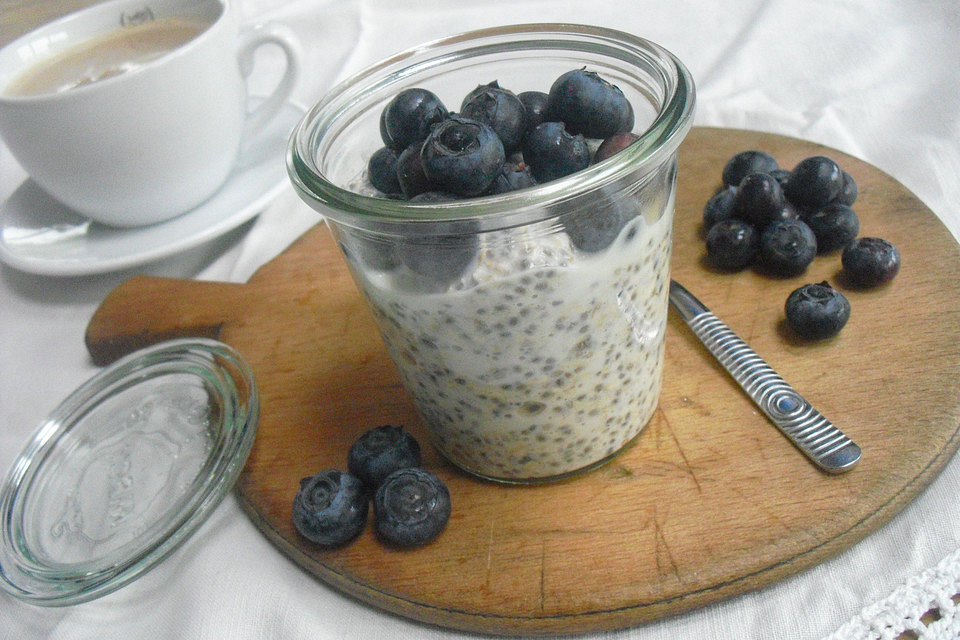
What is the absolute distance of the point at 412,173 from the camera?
67cm

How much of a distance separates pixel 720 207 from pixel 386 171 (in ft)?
1.91

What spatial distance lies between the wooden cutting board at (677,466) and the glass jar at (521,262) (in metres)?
0.07

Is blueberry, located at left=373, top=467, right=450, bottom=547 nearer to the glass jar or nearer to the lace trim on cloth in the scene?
the glass jar

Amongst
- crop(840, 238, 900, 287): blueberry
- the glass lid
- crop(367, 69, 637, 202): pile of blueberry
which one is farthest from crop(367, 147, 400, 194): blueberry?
crop(840, 238, 900, 287): blueberry

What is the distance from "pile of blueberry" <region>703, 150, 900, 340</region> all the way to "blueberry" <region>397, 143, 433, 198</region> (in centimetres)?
53

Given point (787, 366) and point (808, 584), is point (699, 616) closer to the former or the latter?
point (808, 584)

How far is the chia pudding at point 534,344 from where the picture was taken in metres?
0.63

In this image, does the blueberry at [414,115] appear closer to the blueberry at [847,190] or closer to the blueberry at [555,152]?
the blueberry at [555,152]

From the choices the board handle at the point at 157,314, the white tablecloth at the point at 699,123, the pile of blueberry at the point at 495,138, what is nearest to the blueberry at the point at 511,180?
the pile of blueberry at the point at 495,138

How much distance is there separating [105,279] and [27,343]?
18 cm

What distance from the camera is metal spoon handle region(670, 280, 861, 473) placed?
0.77 metres

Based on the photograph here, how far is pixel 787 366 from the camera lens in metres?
0.90

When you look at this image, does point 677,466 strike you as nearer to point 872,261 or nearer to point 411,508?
point 411,508

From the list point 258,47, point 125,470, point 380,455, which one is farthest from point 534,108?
point 258,47
